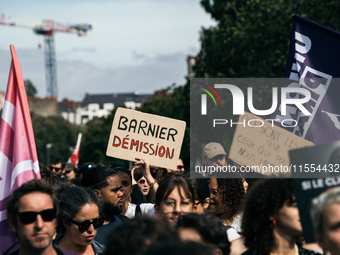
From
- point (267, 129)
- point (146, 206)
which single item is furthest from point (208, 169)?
point (267, 129)

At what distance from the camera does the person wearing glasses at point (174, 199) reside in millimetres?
4602

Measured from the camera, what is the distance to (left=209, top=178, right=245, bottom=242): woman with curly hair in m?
5.36

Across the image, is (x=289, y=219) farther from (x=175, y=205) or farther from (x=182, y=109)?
(x=182, y=109)

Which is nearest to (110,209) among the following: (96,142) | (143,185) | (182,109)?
(143,185)

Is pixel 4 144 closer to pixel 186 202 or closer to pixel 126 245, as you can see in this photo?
pixel 186 202

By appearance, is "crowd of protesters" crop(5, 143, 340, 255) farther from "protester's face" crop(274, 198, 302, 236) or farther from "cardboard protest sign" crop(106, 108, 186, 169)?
"cardboard protest sign" crop(106, 108, 186, 169)

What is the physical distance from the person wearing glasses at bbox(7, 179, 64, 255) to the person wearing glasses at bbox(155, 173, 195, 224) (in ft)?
3.21

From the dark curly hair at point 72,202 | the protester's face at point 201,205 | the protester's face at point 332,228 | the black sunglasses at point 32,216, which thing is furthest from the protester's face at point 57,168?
the protester's face at point 332,228

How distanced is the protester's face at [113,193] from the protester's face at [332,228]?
2.90 m

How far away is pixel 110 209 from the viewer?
18.0ft

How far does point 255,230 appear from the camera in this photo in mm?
3666

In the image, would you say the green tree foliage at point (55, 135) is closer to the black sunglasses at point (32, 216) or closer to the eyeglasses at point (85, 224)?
the eyeglasses at point (85, 224)

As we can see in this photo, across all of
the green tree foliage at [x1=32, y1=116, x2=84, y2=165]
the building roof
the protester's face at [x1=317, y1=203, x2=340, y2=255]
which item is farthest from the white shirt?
the building roof

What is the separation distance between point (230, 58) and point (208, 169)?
16214 mm
